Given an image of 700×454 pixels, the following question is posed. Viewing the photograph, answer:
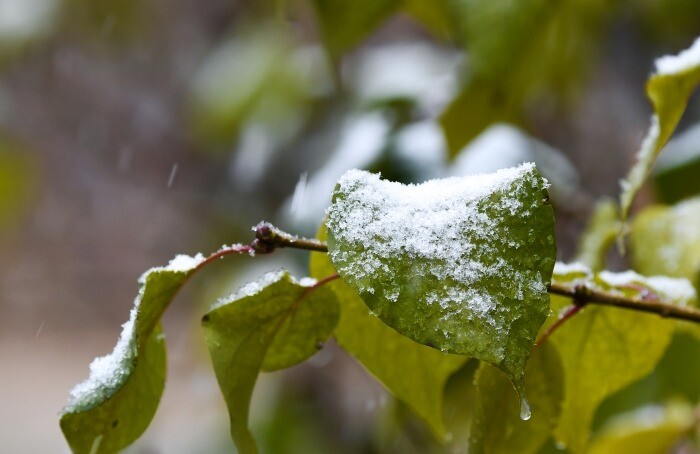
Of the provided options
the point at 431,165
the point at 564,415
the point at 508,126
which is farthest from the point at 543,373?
the point at 508,126

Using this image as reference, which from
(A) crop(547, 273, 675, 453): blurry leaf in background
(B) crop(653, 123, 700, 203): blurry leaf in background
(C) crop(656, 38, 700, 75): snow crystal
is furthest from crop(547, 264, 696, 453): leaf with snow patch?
(B) crop(653, 123, 700, 203): blurry leaf in background

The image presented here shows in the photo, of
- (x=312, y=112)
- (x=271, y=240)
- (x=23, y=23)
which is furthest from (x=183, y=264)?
(x=23, y=23)

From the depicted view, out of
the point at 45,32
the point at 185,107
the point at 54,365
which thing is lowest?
the point at 54,365

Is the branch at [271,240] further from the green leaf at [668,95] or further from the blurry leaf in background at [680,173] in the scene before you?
the blurry leaf in background at [680,173]

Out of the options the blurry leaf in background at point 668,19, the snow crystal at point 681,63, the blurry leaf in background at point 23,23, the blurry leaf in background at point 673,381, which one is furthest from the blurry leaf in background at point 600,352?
the blurry leaf in background at point 23,23

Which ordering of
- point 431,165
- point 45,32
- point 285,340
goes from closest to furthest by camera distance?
point 285,340
point 431,165
point 45,32

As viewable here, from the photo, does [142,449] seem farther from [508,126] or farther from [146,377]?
[146,377]

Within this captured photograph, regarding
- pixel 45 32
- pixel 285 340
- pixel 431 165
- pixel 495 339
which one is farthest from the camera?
pixel 45 32
